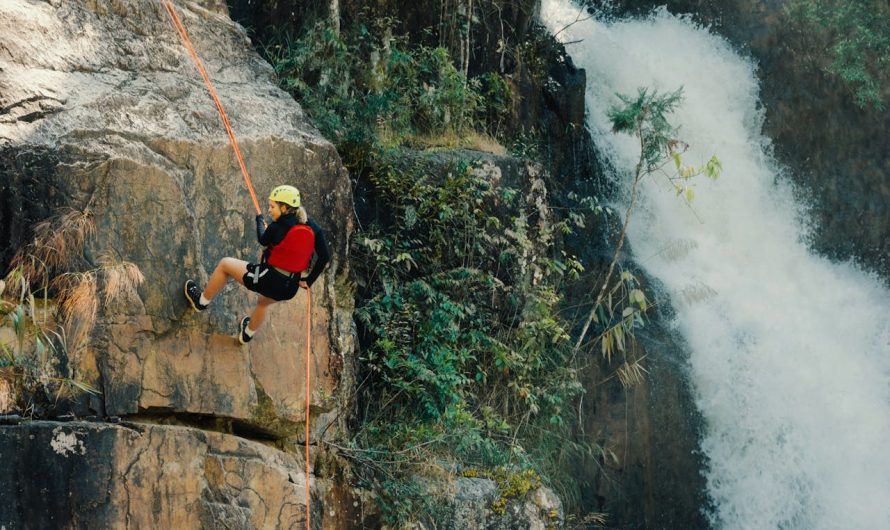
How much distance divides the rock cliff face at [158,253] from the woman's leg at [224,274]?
0.30 m

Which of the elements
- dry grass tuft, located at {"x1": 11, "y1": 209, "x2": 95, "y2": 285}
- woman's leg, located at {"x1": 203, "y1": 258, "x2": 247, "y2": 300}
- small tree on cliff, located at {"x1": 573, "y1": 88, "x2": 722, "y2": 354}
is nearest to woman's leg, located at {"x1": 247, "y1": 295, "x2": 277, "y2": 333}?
woman's leg, located at {"x1": 203, "y1": 258, "x2": 247, "y2": 300}

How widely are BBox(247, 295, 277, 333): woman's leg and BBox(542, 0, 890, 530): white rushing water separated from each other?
661 cm

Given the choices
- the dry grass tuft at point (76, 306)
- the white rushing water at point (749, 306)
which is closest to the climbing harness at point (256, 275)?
the dry grass tuft at point (76, 306)

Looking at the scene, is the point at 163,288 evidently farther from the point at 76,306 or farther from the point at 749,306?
the point at 749,306

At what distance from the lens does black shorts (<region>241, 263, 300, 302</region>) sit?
755cm

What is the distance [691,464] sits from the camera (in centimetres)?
1245

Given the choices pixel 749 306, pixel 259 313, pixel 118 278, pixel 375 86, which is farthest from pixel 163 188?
pixel 749 306

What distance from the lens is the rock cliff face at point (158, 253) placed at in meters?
7.10

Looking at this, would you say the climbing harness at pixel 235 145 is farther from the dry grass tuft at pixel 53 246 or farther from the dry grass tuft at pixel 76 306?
the dry grass tuft at pixel 76 306

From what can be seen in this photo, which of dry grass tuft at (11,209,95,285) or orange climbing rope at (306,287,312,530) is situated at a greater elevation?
dry grass tuft at (11,209,95,285)

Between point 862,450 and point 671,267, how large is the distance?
3.31m

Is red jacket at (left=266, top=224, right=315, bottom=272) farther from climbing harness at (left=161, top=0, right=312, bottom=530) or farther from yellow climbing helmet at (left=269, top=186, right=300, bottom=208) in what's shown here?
climbing harness at (left=161, top=0, right=312, bottom=530)

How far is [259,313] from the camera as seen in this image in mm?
7926

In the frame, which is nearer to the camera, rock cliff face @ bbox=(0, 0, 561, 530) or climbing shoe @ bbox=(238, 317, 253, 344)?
rock cliff face @ bbox=(0, 0, 561, 530)
